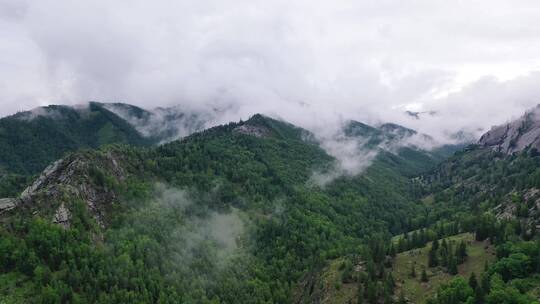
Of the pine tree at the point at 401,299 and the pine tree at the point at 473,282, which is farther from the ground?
the pine tree at the point at 473,282

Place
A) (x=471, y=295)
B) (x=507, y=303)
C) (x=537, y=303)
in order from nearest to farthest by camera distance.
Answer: (x=537, y=303) < (x=507, y=303) < (x=471, y=295)

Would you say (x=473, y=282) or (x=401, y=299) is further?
(x=401, y=299)

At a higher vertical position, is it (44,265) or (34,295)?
(44,265)

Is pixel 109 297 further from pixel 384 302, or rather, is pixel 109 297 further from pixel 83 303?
pixel 384 302

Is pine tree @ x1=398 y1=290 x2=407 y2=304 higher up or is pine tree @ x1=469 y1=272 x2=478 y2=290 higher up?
pine tree @ x1=469 y1=272 x2=478 y2=290

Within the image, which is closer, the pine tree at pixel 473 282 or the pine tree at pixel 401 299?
the pine tree at pixel 473 282

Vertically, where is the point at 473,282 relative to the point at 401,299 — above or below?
above

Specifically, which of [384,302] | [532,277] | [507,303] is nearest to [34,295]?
[384,302]

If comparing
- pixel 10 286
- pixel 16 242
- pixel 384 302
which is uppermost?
pixel 16 242

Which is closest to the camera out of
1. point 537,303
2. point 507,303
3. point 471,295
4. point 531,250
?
point 537,303

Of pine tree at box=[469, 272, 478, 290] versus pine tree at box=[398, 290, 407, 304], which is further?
pine tree at box=[398, 290, 407, 304]

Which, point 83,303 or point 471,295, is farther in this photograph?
point 83,303
